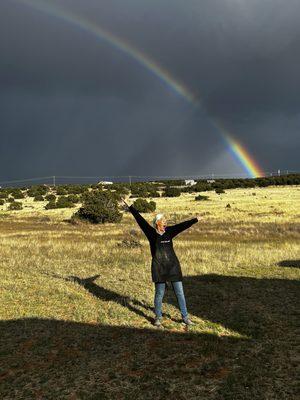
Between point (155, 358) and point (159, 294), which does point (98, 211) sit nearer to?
point (159, 294)

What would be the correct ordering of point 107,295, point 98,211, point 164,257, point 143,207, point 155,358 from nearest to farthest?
point 155,358
point 164,257
point 107,295
point 98,211
point 143,207

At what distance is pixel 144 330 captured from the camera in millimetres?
9312

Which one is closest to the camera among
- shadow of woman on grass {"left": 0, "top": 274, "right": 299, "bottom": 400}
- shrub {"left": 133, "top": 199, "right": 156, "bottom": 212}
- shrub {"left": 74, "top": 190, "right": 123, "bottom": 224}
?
shadow of woman on grass {"left": 0, "top": 274, "right": 299, "bottom": 400}

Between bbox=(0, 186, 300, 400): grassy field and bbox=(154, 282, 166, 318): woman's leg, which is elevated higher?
bbox=(154, 282, 166, 318): woman's leg

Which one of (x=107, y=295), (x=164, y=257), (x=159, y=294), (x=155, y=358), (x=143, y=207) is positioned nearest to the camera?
(x=155, y=358)

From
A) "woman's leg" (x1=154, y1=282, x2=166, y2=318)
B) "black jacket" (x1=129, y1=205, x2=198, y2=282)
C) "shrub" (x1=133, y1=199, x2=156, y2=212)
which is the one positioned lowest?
"shrub" (x1=133, y1=199, x2=156, y2=212)

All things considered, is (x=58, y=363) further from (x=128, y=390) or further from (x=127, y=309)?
(x=127, y=309)

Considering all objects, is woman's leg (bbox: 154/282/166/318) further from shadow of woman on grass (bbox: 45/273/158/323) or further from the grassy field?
shadow of woman on grass (bbox: 45/273/158/323)

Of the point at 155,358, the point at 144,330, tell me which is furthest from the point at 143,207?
the point at 155,358

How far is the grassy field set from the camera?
6.70 m

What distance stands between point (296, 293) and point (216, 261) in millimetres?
5618

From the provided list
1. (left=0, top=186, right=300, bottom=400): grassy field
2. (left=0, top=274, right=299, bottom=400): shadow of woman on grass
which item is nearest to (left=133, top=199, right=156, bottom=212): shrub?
(left=0, top=186, right=300, bottom=400): grassy field

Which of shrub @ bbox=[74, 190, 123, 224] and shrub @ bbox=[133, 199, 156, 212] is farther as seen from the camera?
shrub @ bbox=[133, 199, 156, 212]

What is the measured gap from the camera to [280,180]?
12181 cm
